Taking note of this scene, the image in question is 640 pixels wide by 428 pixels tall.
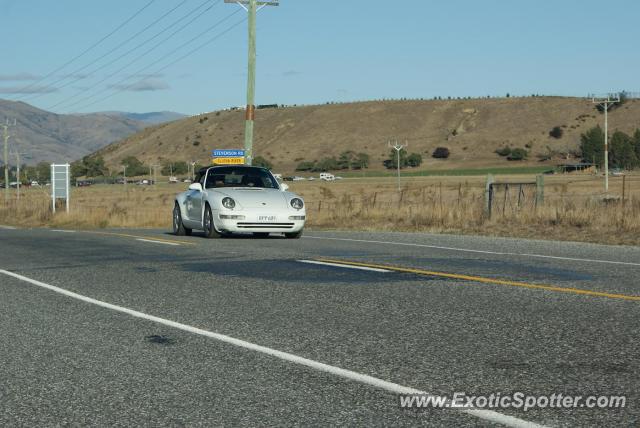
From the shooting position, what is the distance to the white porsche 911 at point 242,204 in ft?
59.1

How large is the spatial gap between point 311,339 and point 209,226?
469 inches

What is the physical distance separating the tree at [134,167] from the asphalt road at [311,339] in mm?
156417

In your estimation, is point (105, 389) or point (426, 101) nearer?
point (105, 389)

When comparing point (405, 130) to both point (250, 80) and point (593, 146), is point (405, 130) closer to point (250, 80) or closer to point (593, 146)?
point (593, 146)

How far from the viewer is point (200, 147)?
176 meters

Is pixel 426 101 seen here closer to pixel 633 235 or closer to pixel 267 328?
pixel 633 235

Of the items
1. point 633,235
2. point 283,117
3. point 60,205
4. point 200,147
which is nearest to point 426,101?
point 283,117

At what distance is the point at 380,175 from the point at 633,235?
370ft

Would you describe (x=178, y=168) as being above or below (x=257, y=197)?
above

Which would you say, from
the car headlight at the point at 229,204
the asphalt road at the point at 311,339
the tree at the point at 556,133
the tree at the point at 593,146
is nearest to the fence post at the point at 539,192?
the car headlight at the point at 229,204

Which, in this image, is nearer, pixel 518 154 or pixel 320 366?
pixel 320 366

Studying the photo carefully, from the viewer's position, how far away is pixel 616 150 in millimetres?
112312

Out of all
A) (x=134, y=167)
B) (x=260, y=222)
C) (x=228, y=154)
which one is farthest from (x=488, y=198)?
(x=134, y=167)

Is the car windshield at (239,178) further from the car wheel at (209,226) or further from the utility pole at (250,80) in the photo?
the utility pole at (250,80)
